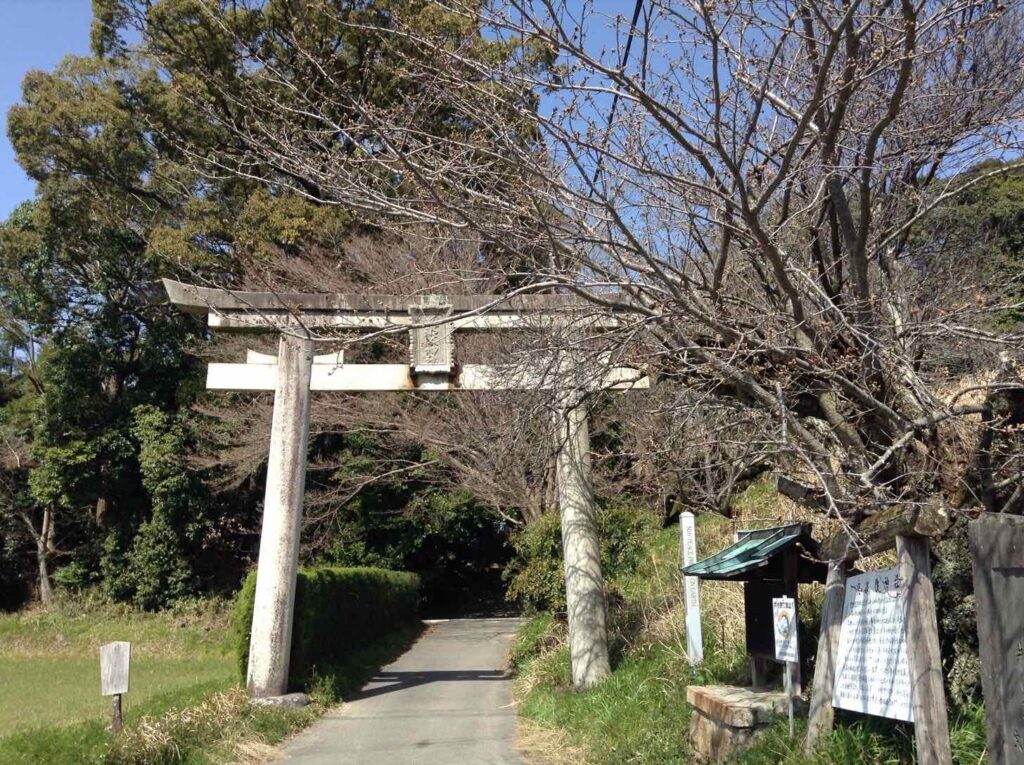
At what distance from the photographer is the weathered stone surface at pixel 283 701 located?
436 inches

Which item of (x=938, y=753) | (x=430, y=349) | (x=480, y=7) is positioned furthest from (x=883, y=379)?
(x=430, y=349)

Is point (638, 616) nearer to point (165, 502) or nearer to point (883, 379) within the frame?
point (883, 379)

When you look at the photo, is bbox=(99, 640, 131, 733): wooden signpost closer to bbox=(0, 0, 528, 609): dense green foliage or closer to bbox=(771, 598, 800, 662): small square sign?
bbox=(771, 598, 800, 662): small square sign

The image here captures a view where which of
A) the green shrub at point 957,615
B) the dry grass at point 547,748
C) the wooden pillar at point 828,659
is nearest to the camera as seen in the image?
the green shrub at point 957,615

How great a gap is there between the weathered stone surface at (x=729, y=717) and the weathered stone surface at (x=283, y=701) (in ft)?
17.8

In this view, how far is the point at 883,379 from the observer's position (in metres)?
6.32

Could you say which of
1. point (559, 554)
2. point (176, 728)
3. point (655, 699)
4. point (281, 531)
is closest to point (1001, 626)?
point (655, 699)

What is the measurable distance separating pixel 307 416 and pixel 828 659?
8.10 metres

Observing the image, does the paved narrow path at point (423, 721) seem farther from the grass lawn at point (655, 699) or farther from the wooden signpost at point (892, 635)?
the wooden signpost at point (892, 635)

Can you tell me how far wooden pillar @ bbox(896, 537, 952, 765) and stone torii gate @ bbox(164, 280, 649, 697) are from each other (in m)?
5.81

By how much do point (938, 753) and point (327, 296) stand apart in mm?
8840

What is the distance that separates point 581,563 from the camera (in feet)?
40.4

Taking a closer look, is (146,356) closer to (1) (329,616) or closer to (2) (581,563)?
(1) (329,616)

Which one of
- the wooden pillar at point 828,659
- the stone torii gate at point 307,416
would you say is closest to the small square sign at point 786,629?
the wooden pillar at point 828,659
